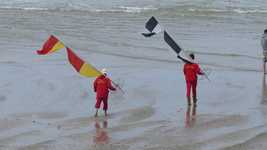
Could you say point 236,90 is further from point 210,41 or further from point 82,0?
point 82,0

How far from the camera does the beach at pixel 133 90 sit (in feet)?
45.9

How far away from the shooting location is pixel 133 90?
760 inches

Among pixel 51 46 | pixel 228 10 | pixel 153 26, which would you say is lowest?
pixel 228 10

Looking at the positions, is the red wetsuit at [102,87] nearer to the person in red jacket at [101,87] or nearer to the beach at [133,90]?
the person in red jacket at [101,87]

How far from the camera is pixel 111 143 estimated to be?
13.6m

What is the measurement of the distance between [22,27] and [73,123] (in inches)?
816

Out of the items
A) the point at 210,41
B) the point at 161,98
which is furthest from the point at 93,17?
the point at 161,98

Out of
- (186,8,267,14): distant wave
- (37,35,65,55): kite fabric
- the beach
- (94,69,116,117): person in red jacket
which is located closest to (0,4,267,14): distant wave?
(186,8,267,14): distant wave

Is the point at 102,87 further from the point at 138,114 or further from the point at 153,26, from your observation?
the point at 153,26

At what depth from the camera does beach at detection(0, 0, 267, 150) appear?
1398 cm

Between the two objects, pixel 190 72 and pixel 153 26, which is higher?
pixel 153 26

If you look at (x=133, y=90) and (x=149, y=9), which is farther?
(x=149, y=9)

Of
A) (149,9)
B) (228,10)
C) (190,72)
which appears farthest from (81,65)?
(149,9)

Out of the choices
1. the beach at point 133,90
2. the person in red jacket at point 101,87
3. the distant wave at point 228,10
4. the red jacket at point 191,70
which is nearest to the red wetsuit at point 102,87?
the person in red jacket at point 101,87
